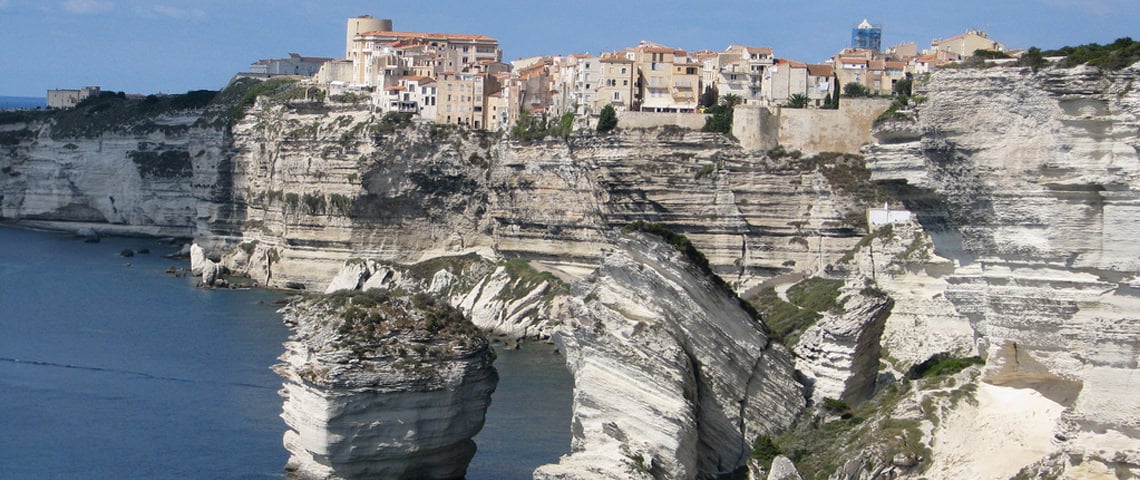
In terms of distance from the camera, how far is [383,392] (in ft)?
86.9

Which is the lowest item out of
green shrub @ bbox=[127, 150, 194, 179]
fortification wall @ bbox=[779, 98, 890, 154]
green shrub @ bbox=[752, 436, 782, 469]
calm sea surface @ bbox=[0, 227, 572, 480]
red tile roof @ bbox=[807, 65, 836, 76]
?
calm sea surface @ bbox=[0, 227, 572, 480]

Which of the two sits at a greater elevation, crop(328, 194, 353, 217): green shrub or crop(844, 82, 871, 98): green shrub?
crop(844, 82, 871, 98): green shrub

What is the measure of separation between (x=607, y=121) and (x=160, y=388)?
22.2m

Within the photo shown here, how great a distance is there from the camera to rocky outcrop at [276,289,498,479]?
26.5 meters

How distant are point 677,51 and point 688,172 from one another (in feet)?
34.0

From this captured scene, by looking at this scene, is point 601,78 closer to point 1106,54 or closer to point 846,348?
point 846,348

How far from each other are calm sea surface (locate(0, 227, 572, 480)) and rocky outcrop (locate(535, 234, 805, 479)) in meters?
5.81

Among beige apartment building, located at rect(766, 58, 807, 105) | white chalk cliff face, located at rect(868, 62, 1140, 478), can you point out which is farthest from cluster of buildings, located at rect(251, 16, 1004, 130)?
white chalk cliff face, located at rect(868, 62, 1140, 478)

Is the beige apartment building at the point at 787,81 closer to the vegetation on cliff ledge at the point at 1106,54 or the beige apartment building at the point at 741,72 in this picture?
the beige apartment building at the point at 741,72

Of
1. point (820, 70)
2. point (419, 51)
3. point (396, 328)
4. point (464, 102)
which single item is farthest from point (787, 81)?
point (396, 328)

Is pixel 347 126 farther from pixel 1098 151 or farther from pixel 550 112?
pixel 1098 151

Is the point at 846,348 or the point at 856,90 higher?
the point at 856,90

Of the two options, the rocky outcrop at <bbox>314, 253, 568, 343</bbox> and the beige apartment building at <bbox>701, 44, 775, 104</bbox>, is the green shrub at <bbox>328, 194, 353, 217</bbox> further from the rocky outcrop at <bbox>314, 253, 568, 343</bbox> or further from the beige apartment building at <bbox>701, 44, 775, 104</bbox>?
the beige apartment building at <bbox>701, 44, 775, 104</bbox>

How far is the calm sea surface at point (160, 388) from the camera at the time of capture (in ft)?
109
